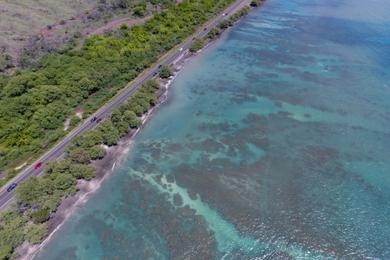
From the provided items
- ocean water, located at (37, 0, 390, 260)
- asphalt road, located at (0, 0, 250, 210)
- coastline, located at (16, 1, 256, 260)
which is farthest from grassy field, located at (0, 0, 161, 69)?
ocean water, located at (37, 0, 390, 260)

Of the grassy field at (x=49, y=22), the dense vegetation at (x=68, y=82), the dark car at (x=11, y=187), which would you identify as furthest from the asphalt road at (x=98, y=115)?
the grassy field at (x=49, y=22)

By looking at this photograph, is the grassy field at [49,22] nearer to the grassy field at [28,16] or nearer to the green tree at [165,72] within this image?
the grassy field at [28,16]

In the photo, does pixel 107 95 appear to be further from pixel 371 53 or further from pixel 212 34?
pixel 371 53

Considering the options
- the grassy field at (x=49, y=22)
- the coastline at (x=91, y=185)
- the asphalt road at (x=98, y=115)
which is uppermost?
the grassy field at (x=49, y=22)

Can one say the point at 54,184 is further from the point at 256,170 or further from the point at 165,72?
the point at 165,72

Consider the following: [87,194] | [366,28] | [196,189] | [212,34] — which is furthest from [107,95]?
[366,28]

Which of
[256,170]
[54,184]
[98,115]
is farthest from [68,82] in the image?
[256,170]
